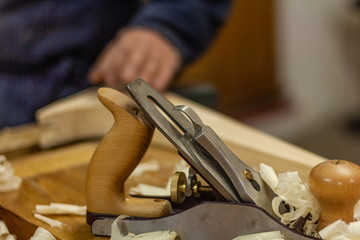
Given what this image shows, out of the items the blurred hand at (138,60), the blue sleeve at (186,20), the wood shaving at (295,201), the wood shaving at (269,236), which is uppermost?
the blue sleeve at (186,20)

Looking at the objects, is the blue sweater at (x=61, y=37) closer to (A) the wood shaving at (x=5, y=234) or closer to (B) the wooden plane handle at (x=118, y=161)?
(A) the wood shaving at (x=5, y=234)

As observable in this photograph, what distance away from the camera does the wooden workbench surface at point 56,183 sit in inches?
41.1

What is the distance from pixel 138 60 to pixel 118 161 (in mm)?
801

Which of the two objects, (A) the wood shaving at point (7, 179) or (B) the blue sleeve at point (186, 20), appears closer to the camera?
(A) the wood shaving at point (7, 179)

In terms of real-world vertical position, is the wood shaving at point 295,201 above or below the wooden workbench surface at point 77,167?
above

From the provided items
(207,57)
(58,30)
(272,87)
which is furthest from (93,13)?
(272,87)

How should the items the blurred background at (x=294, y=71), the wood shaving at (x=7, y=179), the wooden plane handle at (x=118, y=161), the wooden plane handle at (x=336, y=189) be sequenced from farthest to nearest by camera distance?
1. the blurred background at (x=294, y=71)
2. the wood shaving at (x=7, y=179)
3. the wooden plane handle at (x=118, y=161)
4. the wooden plane handle at (x=336, y=189)

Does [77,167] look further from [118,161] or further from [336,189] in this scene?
[336,189]

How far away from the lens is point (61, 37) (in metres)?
1.81

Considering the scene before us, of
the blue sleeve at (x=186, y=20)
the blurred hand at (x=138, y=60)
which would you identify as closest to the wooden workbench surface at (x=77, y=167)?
the blurred hand at (x=138, y=60)

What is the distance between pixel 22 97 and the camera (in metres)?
1.72

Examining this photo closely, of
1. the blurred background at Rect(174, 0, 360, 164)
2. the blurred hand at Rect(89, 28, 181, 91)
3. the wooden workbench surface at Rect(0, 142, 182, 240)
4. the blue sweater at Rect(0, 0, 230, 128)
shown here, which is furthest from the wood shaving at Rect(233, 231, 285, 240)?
the blurred background at Rect(174, 0, 360, 164)

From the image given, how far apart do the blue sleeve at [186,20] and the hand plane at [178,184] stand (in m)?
0.91

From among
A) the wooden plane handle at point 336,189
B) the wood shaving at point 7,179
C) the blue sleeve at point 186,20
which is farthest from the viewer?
the blue sleeve at point 186,20
